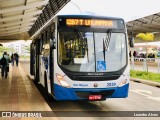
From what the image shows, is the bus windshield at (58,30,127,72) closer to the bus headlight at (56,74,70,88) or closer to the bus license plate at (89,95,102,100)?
the bus headlight at (56,74,70,88)

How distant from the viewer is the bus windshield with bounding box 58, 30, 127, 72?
10.7 m

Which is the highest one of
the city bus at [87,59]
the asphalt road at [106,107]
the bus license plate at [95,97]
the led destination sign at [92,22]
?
the led destination sign at [92,22]

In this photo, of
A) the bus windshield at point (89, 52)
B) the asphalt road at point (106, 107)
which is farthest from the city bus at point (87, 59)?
the asphalt road at point (106, 107)

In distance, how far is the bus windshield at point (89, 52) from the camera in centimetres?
1070

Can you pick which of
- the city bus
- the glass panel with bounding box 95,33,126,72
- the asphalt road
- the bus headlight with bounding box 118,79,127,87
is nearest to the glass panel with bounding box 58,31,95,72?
the city bus

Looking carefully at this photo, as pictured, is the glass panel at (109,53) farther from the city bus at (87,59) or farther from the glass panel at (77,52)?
the glass panel at (77,52)

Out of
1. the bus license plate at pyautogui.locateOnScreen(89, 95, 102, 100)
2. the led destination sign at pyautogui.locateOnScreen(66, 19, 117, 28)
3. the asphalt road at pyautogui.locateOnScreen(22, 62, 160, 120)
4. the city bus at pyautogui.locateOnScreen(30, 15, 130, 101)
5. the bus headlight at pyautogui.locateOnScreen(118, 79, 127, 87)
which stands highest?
the led destination sign at pyautogui.locateOnScreen(66, 19, 117, 28)

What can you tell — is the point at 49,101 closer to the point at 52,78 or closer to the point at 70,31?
the point at 52,78

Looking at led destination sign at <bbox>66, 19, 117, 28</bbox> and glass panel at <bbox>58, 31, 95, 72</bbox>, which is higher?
led destination sign at <bbox>66, 19, 117, 28</bbox>

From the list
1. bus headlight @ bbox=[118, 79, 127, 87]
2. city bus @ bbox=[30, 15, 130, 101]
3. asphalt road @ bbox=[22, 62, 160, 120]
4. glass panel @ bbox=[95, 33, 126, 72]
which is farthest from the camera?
bus headlight @ bbox=[118, 79, 127, 87]

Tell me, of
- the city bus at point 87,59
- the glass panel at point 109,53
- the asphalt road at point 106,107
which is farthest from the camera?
the glass panel at point 109,53

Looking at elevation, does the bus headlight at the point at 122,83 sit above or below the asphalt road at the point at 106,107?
above

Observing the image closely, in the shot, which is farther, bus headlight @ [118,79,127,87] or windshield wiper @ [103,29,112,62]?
bus headlight @ [118,79,127,87]

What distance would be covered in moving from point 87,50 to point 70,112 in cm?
187
